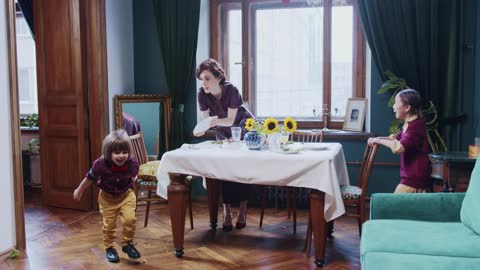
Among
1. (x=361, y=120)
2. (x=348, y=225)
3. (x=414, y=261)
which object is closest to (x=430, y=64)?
(x=361, y=120)

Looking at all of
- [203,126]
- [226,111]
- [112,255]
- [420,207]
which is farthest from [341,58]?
[112,255]

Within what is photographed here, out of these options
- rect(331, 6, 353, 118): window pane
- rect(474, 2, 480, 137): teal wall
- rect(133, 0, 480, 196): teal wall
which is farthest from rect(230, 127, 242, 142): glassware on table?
rect(474, 2, 480, 137): teal wall

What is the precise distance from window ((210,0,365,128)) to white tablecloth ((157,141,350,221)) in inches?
63.8

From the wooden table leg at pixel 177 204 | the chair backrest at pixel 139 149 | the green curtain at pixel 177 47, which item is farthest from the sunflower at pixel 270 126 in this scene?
the green curtain at pixel 177 47

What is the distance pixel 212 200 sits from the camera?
166 inches

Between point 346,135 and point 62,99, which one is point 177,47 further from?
point 346,135

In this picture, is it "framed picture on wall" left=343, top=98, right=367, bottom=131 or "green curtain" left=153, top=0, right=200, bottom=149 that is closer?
"framed picture on wall" left=343, top=98, right=367, bottom=131

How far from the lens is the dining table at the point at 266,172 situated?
3.17m

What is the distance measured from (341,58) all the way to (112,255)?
2.87 metres

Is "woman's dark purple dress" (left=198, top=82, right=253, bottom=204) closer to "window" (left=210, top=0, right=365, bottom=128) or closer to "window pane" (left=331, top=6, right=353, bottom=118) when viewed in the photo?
"window" (left=210, top=0, right=365, bottom=128)

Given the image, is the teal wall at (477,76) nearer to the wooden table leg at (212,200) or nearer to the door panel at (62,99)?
the wooden table leg at (212,200)

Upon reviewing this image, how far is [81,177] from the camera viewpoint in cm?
484

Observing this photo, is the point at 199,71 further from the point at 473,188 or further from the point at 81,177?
the point at 473,188

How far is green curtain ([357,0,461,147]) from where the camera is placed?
4438 millimetres
